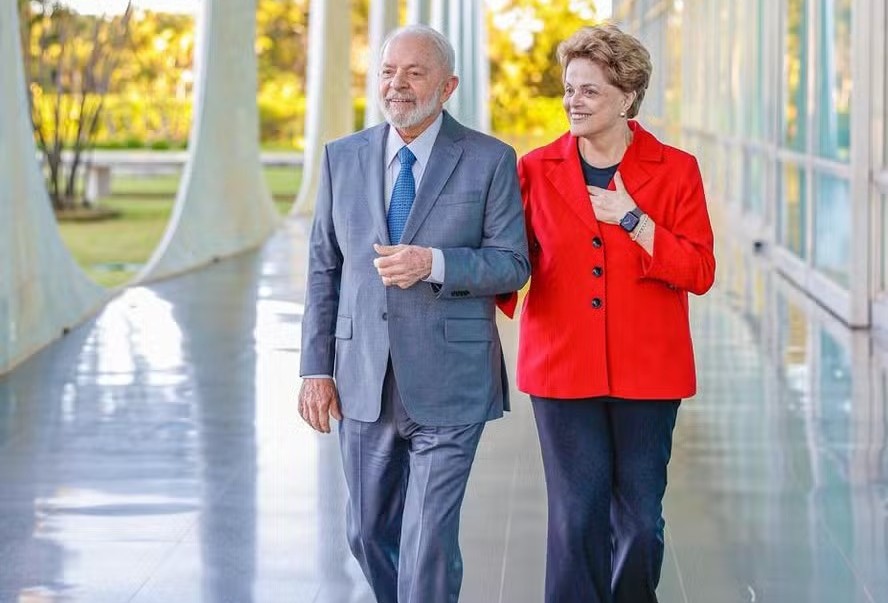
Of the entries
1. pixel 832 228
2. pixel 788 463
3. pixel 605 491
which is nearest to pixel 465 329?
pixel 605 491

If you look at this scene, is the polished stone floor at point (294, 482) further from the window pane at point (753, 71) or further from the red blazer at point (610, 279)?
the window pane at point (753, 71)

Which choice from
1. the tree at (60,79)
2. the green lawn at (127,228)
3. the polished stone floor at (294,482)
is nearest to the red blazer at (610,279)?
the polished stone floor at (294,482)

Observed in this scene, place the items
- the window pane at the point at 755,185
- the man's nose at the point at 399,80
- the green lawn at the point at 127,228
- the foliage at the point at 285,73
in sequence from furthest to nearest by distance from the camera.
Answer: the foliage at the point at 285,73, the window pane at the point at 755,185, the green lawn at the point at 127,228, the man's nose at the point at 399,80

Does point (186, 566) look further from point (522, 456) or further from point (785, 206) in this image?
point (785, 206)

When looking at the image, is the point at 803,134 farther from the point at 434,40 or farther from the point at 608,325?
the point at 434,40

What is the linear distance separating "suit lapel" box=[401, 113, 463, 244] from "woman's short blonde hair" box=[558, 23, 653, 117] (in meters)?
0.31

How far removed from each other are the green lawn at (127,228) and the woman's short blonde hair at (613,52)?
11.3m

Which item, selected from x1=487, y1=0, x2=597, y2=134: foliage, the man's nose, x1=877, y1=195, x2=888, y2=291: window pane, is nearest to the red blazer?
the man's nose

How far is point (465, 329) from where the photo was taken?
3406mm

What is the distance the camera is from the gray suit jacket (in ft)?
11.1

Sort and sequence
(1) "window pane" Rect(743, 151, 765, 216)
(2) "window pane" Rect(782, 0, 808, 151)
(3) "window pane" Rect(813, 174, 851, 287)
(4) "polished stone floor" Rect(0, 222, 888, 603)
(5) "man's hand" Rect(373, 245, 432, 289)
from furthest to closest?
1. (1) "window pane" Rect(743, 151, 765, 216)
2. (2) "window pane" Rect(782, 0, 808, 151)
3. (3) "window pane" Rect(813, 174, 851, 287)
4. (4) "polished stone floor" Rect(0, 222, 888, 603)
5. (5) "man's hand" Rect(373, 245, 432, 289)

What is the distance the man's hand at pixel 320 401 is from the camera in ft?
11.5

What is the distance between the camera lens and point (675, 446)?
6.50 meters

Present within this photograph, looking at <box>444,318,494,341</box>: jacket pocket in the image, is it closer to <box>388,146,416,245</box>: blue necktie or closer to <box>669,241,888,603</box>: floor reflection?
<box>388,146,416,245</box>: blue necktie
